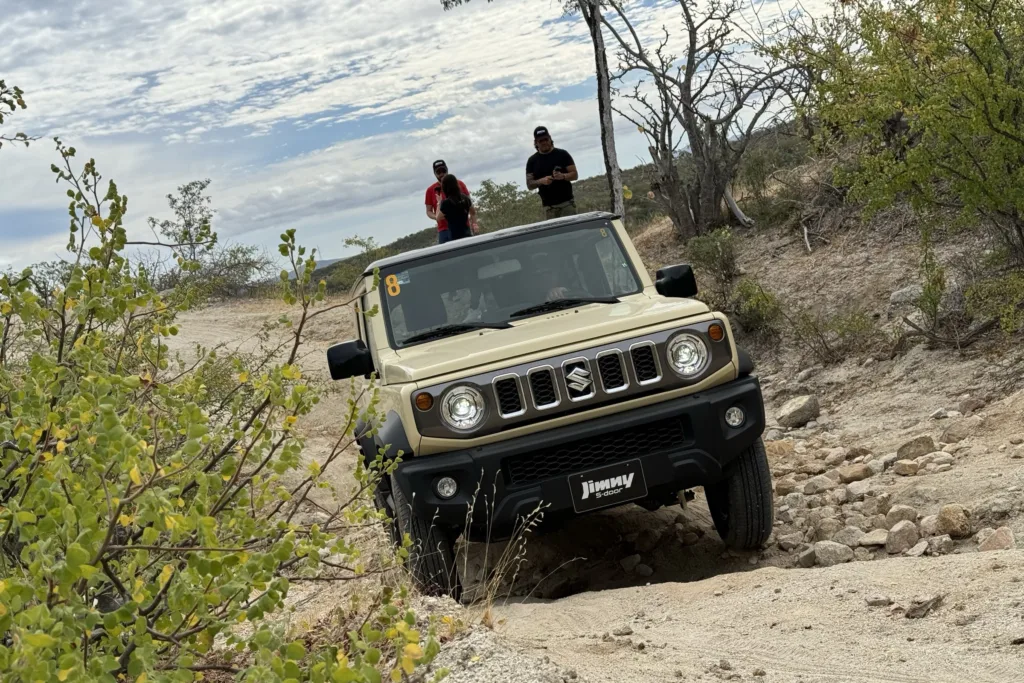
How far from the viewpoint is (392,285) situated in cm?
591

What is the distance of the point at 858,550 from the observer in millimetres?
5383

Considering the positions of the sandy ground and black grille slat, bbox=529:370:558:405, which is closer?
the sandy ground

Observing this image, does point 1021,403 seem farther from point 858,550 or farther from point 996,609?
point 996,609

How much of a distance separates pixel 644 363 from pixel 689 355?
22 centimetres

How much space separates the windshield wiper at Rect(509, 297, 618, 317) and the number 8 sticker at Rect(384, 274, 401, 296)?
0.66 m

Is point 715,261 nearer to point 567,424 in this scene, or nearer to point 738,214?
point 738,214

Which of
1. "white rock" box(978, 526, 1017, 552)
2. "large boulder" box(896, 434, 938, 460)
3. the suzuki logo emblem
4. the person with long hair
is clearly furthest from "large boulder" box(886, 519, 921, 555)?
the person with long hair

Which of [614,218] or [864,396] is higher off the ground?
[614,218]

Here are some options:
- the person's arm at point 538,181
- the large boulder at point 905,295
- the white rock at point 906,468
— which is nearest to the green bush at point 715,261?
the large boulder at point 905,295

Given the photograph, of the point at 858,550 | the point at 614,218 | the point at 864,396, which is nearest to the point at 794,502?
the point at 858,550

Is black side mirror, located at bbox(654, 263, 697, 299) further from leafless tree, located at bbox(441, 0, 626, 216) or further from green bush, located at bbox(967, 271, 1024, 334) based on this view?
leafless tree, located at bbox(441, 0, 626, 216)

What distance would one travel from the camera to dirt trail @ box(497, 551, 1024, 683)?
3.70 metres

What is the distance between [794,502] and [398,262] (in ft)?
8.95

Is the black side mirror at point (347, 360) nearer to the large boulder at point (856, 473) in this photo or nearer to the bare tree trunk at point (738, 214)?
the large boulder at point (856, 473)
